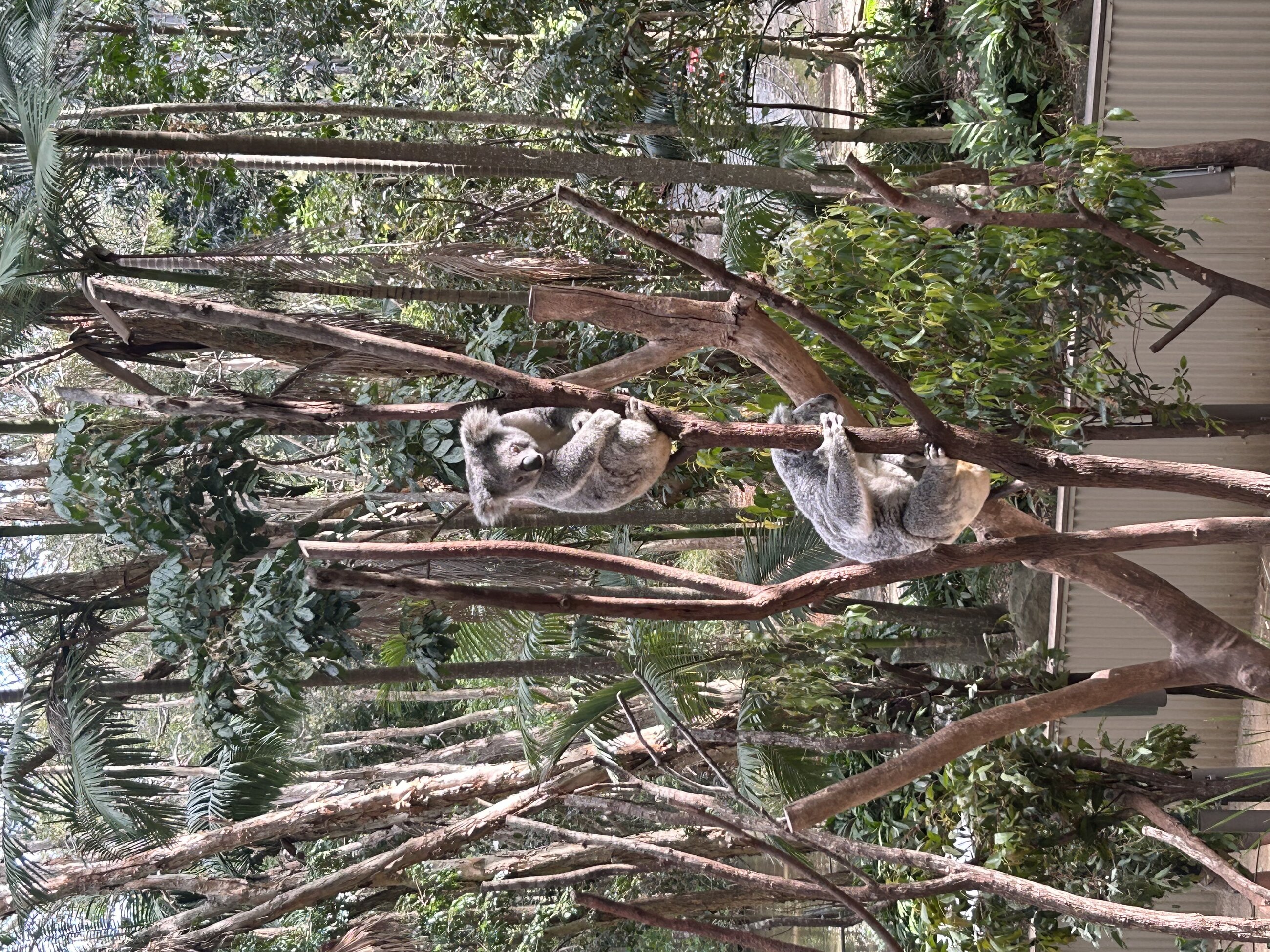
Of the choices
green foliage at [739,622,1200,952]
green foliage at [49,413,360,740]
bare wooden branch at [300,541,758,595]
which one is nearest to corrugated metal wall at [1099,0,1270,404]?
green foliage at [739,622,1200,952]

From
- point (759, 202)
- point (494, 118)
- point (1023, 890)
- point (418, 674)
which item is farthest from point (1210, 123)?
point (418, 674)

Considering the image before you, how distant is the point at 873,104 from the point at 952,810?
5212mm

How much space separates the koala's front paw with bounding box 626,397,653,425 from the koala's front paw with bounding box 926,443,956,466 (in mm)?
734

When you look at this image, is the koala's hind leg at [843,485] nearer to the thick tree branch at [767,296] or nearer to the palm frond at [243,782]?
the thick tree branch at [767,296]

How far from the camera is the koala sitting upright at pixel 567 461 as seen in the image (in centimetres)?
248

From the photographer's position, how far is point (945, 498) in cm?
252

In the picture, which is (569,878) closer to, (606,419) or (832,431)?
(606,419)

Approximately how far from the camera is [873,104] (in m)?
6.92

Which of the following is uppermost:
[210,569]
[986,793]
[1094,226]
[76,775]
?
[1094,226]

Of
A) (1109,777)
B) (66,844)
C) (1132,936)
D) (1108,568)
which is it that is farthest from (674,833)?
(1108,568)

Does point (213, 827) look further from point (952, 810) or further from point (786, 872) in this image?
point (786, 872)

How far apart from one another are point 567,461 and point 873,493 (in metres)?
0.88

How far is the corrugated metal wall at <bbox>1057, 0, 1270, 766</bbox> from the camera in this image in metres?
4.36

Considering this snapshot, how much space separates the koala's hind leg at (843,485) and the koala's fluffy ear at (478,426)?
0.93 meters
